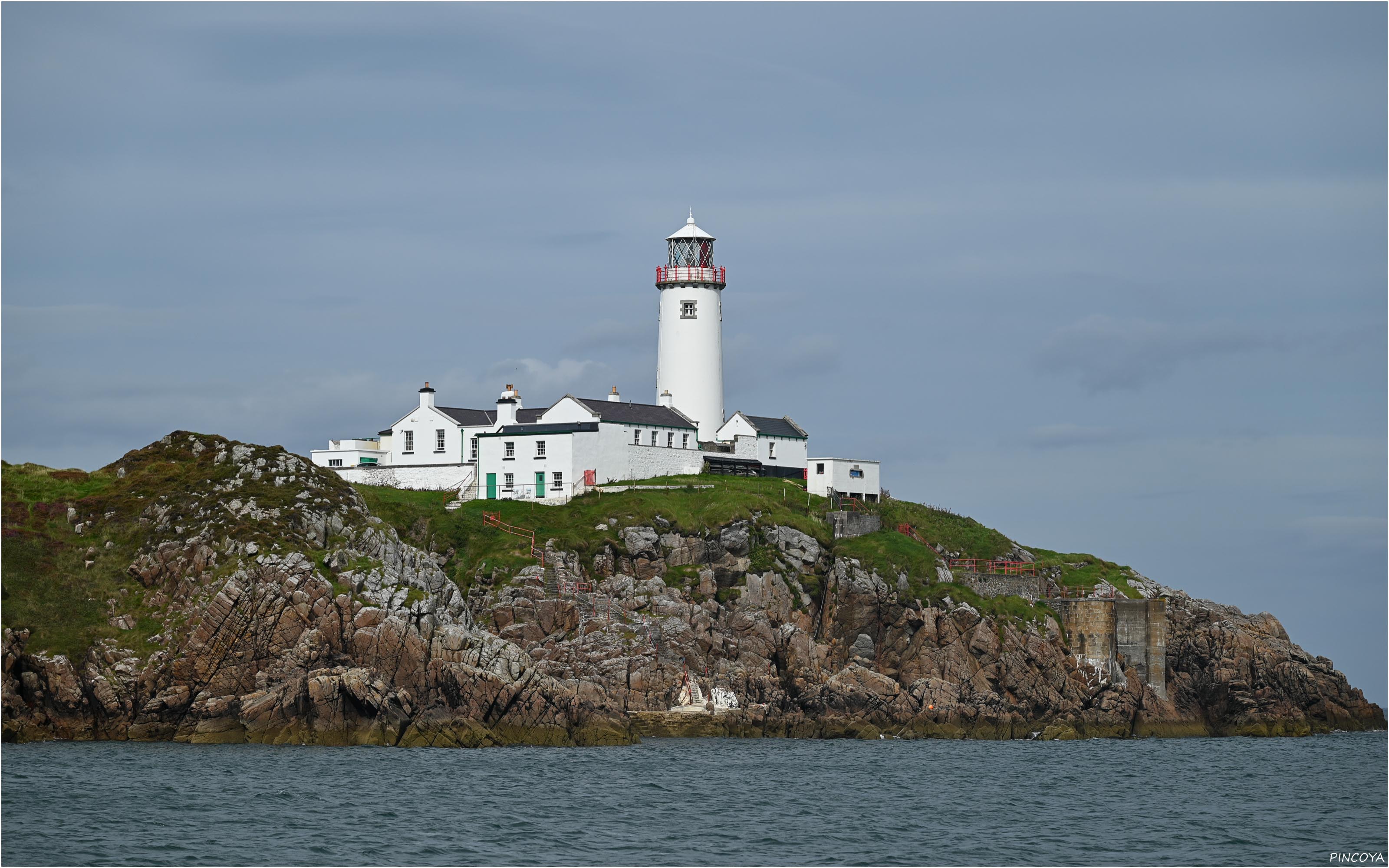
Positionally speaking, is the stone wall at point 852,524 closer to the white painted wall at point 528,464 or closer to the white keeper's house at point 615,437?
the white keeper's house at point 615,437

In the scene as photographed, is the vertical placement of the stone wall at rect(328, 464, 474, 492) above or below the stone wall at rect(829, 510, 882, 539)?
above

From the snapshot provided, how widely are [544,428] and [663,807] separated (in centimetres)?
3429

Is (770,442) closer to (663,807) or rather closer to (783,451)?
(783,451)

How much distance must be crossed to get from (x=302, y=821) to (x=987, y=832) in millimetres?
16271

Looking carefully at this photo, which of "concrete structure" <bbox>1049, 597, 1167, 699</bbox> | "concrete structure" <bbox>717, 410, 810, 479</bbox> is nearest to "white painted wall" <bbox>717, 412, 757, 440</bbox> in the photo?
"concrete structure" <bbox>717, 410, 810, 479</bbox>

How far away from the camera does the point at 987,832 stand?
40781 mm

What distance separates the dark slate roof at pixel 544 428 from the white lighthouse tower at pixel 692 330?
7.48 meters

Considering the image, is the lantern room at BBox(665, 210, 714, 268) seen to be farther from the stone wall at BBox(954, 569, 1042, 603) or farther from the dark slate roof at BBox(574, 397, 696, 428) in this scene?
the stone wall at BBox(954, 569, 1042, 603)

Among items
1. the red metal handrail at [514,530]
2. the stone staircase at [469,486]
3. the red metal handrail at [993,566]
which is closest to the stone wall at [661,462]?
the stone staircase at [469,486]

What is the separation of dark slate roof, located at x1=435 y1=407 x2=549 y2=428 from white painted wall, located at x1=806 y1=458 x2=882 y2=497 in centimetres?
1344

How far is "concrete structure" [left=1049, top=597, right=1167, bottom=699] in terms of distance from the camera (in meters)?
67.4

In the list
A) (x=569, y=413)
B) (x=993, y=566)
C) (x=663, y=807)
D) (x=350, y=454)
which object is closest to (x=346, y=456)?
(x=350, y=454)

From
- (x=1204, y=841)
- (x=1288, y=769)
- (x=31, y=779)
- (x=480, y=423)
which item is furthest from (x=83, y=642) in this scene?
(x=1288, y=769)

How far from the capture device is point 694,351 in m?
80.9
